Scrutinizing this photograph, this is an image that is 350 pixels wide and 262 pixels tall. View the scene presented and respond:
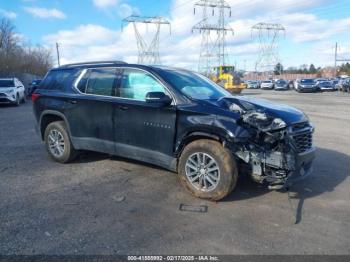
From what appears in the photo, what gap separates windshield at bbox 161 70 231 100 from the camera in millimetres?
5438

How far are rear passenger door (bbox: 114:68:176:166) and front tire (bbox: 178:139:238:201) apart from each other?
14.2 inches

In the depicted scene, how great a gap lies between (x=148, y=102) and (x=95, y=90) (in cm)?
140

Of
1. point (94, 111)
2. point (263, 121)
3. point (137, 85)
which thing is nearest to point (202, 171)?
point (263, 121)

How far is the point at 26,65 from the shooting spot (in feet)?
203

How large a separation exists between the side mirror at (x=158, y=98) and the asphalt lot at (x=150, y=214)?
1.29m

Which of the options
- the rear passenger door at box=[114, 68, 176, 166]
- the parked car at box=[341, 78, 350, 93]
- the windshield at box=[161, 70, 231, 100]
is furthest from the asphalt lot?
the parked car at box=[341, 78, 350, 93]

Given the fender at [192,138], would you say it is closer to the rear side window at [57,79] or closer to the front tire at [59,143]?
the front tire at [59,143]

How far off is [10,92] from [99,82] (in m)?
17.4

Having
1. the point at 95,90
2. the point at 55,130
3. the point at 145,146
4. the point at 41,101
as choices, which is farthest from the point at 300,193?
the point at 41,101

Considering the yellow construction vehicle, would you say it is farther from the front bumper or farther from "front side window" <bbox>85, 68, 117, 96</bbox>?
the front bumper

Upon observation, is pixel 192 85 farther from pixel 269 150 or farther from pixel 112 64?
pixel 269 150

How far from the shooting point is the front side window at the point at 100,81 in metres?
6.07

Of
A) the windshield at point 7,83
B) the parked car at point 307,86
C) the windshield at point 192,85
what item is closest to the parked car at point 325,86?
the parked car at point 307,86

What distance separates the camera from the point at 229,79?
3703 centimetres
